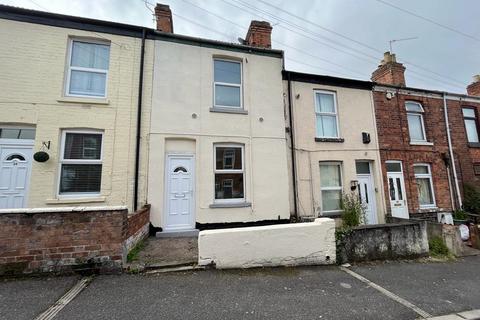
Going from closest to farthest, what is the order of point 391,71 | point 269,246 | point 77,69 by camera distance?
point 269,246 → point 77,69 → point 391,71

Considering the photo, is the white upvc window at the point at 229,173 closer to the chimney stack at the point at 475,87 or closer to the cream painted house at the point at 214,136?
the cream painted house at the point at 214,136

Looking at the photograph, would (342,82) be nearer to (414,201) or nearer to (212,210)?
(414,201)

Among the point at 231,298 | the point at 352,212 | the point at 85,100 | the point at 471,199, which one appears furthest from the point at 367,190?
the point at 85,100

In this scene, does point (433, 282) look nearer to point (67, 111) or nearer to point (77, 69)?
point (67, 111)

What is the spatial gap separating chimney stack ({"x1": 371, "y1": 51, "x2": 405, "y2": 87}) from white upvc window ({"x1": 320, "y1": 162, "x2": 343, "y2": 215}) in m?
5.33

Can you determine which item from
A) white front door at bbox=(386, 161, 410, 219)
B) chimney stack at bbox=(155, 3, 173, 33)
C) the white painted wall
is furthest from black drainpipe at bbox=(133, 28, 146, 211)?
white front door at bbox=(386, 161, 410, 219)

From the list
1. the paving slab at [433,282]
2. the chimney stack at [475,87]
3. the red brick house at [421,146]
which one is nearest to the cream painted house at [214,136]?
the paving slab at [433,282]

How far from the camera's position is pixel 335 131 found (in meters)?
9.28

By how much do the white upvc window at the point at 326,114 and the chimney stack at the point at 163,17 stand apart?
19.3 ft

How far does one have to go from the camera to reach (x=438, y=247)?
259 inches

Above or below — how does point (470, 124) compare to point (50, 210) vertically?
above

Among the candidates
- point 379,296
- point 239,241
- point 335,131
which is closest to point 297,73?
point 335,131

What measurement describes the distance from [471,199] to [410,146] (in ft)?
11.2

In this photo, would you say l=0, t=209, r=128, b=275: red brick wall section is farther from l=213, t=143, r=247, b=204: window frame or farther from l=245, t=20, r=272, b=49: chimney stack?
l=245, t=20, r=272, b=49: chimney stack
